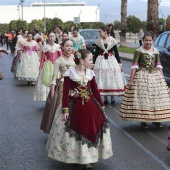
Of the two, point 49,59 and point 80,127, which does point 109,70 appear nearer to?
point 49,59

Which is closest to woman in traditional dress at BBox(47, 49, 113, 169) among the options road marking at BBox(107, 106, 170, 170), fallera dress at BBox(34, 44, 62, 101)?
road marking at BBox(107, 106, 170, 170)

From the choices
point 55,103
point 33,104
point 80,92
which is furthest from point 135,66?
point 33,104

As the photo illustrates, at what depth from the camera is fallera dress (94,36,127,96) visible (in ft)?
41.7

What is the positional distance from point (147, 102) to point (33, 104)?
435 centimetres

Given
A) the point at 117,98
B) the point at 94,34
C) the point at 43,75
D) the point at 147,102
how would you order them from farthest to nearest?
1. the point at 94,34
2. the point at 117,98
3. the point at 43,75
4. the point at 147,102

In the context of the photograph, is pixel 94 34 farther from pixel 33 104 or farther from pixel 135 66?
pixel 135 66

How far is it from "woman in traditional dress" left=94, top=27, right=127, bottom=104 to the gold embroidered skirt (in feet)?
10.1

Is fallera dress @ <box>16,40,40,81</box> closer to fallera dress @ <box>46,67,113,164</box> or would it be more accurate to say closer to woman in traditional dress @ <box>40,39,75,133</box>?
woman in traditional dress @ <box>40,39,75,133</box>

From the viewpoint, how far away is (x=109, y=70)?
12.9 metres

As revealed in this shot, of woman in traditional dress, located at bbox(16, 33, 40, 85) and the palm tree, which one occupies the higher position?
the palm tree

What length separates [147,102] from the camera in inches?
369

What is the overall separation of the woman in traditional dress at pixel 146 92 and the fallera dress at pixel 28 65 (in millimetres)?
8588

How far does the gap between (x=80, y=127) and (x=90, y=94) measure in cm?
47

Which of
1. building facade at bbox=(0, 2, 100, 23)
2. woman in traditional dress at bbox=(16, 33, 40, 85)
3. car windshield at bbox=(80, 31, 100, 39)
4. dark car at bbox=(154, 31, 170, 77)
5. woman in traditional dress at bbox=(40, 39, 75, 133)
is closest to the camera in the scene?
woman in traditional dress at bbox=(40, 39, 75, 133)
